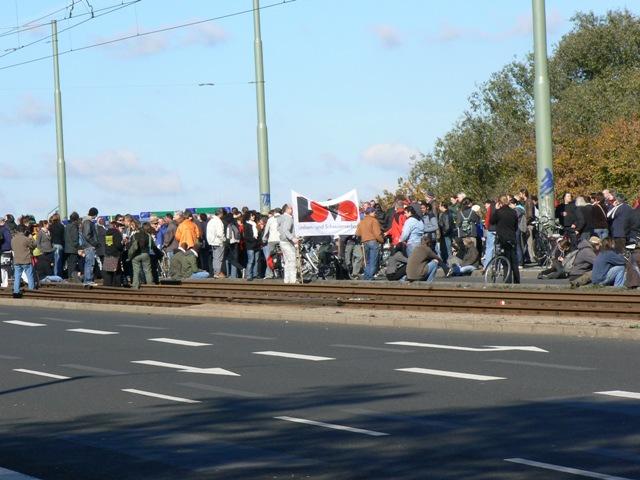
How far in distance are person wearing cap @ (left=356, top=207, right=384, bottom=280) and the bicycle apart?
3789 millimetres

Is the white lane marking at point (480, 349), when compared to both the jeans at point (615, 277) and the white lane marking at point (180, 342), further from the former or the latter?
the jeans at point (615, 277)

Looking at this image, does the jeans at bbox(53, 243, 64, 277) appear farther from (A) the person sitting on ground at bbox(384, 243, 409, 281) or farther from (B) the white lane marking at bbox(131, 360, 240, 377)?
(B) the white lane marking at bbox(131, 360, 240, 377)

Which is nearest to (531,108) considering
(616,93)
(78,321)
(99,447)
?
(616,93)

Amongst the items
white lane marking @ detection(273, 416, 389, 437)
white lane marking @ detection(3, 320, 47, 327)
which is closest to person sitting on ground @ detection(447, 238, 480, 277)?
white lane marking @ detection(3, 320, 47, 327)

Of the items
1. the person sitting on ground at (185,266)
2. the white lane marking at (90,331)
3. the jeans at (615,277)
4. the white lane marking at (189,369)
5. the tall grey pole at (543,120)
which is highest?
the tall grey pole at (543,120)

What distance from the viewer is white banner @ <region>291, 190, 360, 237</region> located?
3177cm

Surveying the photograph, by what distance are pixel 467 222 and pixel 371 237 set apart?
11.2 feet

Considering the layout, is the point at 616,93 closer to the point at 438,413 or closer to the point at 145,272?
the point at 145,272

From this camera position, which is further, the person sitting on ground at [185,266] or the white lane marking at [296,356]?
the person sitting on ground at [185,266]

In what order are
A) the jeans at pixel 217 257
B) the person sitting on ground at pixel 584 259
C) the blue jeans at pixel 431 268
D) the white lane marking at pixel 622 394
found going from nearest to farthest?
the white lane marking at pixel 622 394 < the person sitting on ground at pixel 584 259 < the blue jeans at pixel 431 268 < the jeans at pixel 217 257

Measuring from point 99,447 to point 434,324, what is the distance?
35.3 ft

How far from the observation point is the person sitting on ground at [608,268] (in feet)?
81.1

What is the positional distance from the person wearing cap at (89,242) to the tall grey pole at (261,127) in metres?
5.94

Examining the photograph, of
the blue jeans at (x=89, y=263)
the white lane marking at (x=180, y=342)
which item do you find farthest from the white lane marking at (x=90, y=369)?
the blue jeans at (x=89, y=263)
